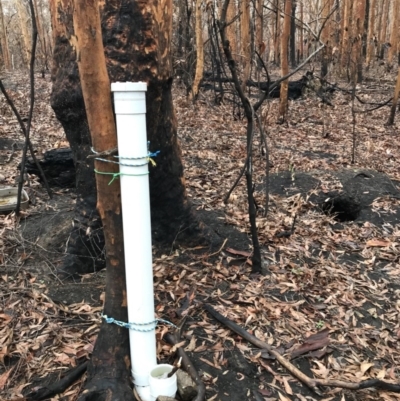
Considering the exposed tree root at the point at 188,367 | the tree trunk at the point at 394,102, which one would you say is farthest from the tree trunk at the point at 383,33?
the exposed tree root at the point at 188,367

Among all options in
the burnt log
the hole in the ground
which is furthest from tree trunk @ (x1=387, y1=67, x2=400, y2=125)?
the burnt log

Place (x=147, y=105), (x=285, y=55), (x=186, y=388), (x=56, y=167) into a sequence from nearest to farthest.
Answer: (x=186, y=388)
(x=147, y=105)
(x=56, y=167)
(x=285, y=55)

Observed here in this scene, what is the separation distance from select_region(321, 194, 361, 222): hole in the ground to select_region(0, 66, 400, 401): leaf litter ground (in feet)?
0.67

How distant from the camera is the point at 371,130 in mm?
10508

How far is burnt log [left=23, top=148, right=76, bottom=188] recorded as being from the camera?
5.91 m

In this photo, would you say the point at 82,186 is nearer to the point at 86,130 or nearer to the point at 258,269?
the point at 86,130

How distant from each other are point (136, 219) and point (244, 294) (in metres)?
1.78

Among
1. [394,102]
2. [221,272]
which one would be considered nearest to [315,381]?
[221,272]

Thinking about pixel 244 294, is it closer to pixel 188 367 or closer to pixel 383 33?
pixel 188 367

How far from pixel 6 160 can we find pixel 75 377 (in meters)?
5.29

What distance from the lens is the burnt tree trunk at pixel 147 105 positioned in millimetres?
3432

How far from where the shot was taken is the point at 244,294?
3691 millimetres

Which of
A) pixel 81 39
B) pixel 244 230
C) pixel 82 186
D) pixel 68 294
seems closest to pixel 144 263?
pixel 81 39

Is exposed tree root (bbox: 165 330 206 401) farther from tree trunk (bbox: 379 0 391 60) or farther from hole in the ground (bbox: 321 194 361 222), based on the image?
tree trunk (bbox: 379 0 391 60)
